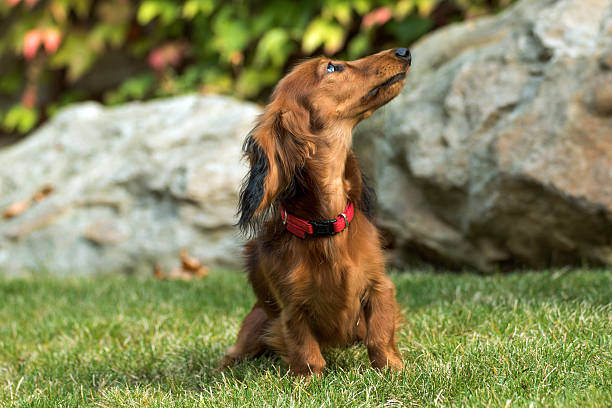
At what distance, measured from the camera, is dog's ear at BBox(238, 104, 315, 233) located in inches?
95.1

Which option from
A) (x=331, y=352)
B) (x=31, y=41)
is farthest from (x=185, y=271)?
(x=31, y=41)

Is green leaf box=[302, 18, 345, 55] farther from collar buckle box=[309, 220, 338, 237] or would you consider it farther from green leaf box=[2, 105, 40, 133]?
Answer: collar buckle box=[309, 220, 338, 237]

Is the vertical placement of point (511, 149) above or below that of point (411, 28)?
below

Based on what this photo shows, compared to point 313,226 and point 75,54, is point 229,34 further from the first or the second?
point 313,226

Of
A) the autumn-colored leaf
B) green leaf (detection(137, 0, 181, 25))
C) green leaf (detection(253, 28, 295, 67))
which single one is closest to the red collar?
green leaf (detection(253, 28, 295, 67))

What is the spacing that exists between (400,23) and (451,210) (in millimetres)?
2758

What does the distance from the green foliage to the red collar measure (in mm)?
4367

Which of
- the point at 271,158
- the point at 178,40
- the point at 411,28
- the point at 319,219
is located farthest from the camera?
the point at 178,40

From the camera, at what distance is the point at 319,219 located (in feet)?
8.43

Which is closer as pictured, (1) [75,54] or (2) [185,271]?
(2) [185,271]

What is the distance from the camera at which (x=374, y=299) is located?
2646 millimetres

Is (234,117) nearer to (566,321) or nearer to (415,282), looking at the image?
(415,282)

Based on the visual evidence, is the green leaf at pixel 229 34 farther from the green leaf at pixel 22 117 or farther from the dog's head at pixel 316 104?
the dog's head at pixel 316 104

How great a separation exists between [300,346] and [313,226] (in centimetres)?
47
